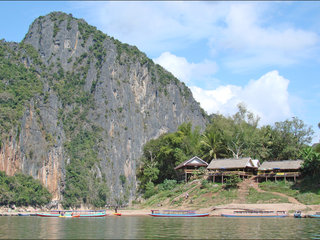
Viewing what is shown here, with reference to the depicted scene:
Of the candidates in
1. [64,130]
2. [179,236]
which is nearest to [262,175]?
[179,236]

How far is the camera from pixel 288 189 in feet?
175

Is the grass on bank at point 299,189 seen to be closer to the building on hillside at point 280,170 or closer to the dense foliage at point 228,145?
the building on hillside at point 280,170

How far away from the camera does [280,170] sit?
5712 cm

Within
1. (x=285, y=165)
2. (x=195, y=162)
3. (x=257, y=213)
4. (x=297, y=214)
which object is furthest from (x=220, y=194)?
(x=297, y=214)

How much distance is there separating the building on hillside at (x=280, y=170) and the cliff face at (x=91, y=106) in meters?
77.0

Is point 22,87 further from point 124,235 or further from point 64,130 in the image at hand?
point 124,235

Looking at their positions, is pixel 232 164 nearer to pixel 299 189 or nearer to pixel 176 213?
pixel 299 189

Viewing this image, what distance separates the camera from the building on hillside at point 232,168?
58219 mm

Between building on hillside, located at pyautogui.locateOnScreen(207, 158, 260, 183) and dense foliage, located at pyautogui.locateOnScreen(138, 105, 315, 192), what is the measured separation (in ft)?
23.0

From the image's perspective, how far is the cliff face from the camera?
131m

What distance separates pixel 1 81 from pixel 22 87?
6.93 m

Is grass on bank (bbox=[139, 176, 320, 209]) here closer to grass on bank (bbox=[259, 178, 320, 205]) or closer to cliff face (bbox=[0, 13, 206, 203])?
grass on bank (bbox=[259, 178, 320, 205])

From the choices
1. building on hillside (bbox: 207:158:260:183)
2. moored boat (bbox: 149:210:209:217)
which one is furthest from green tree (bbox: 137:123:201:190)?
moored boat (bbox: 149:210:209:217)

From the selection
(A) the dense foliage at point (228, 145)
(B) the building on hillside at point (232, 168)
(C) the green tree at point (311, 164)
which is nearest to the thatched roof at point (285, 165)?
(C) the green tree at point (311, 164)
